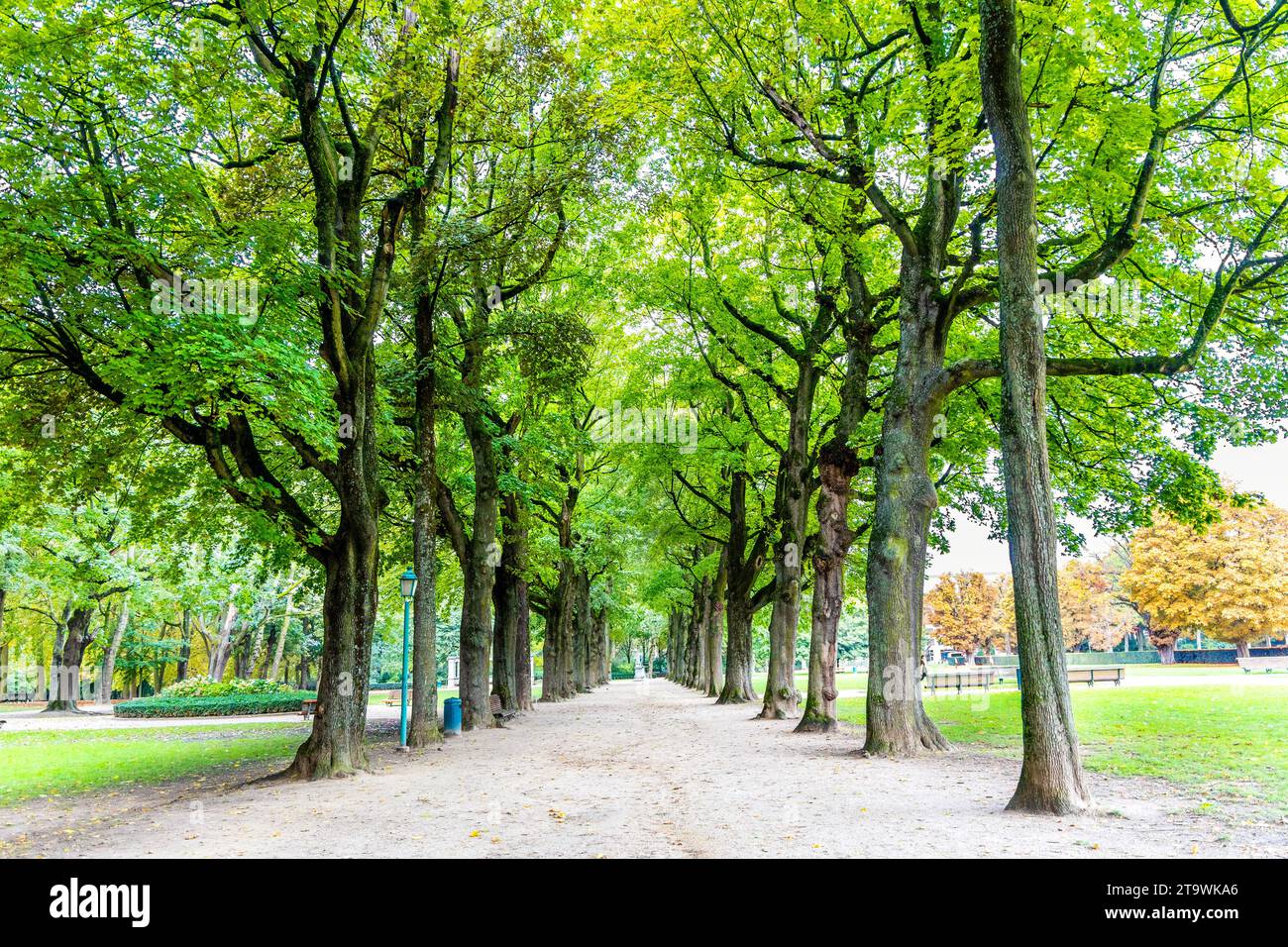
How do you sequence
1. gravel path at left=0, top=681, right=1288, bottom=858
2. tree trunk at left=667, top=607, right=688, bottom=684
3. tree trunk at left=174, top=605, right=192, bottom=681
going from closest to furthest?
gravel path at left=0, top=681, right=1288, bottom=858 < tree trunk at left=174, top=605, right=192, bottom=681 < tree trunk at left=667, top=607, right=688, bottom=684

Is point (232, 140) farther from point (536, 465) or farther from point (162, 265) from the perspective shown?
point (536, 465)

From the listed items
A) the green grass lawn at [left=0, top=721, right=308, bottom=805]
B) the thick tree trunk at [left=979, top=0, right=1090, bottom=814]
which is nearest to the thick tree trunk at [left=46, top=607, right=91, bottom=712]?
the green grass lawn at [left=0, top=721, right=308, bottom=805]

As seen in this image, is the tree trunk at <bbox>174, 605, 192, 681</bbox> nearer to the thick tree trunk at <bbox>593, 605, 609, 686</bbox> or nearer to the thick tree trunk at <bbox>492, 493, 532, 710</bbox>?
the thick tree trunk at <bbox>593, 605, 609, 686</bbox>

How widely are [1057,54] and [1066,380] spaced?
5923 millimetres

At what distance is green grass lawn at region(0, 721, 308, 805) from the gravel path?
6.47 feet

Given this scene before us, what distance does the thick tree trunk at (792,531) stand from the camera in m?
19.3

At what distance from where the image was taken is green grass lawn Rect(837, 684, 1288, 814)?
31.3ft

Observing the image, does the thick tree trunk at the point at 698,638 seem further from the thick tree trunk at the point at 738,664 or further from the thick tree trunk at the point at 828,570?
the thick tree trunk at the point at 828,570

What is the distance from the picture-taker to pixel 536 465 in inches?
919

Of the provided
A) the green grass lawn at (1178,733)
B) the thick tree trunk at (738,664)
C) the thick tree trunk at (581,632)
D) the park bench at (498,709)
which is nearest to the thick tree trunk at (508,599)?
the park bench at (498,709)

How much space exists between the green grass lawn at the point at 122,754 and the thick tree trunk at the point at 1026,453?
1327 centimetres

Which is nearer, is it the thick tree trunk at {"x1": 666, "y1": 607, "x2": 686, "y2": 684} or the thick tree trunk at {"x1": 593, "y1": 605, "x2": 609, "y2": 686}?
the thick tree trunk at {"x1": 593, "y1": 605, "x2": 609, "y2": 686}
